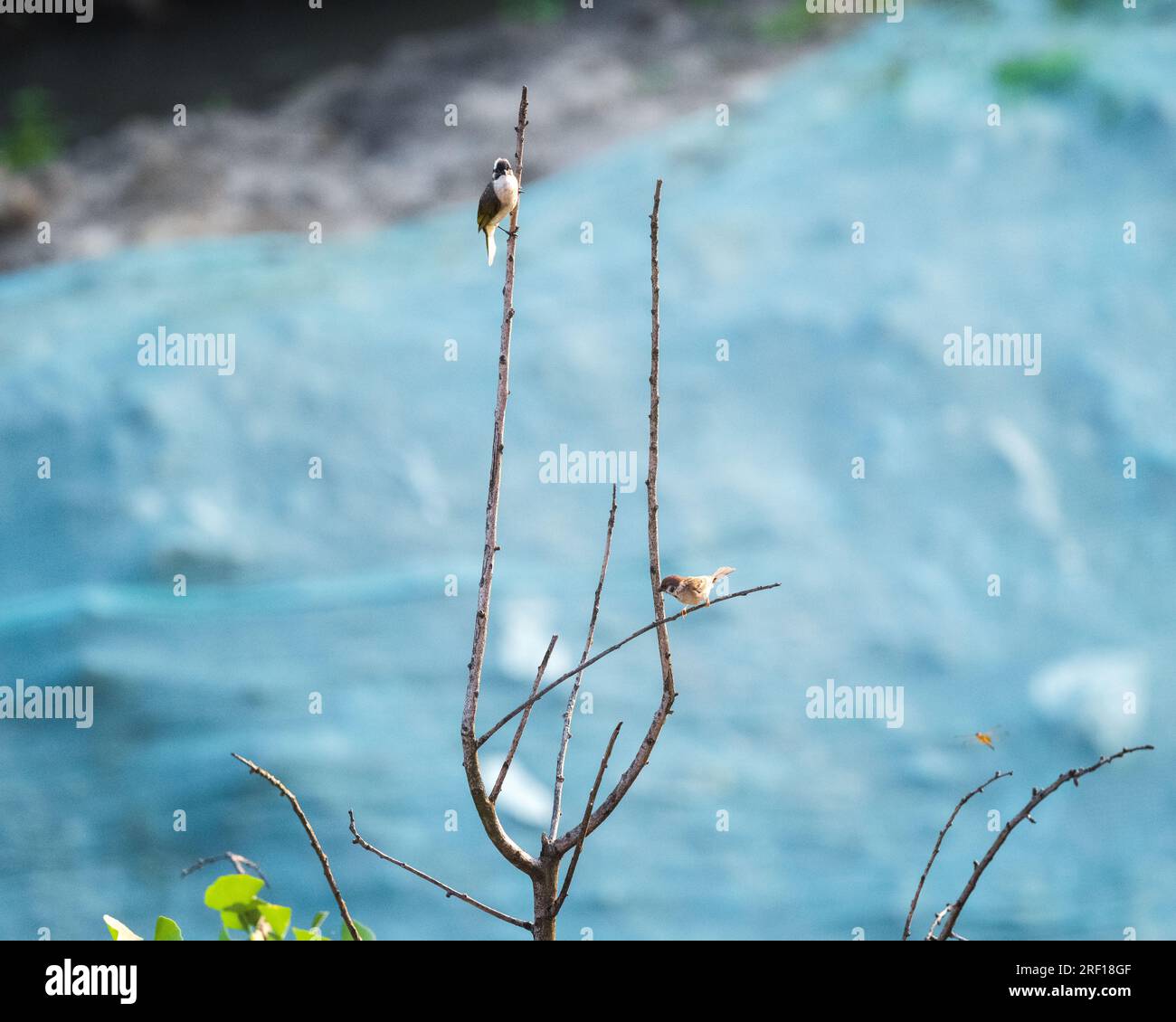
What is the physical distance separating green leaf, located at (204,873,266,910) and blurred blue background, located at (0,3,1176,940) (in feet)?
5.89

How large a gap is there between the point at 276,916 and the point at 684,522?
97.0 inches

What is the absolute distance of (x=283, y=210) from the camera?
158 inches

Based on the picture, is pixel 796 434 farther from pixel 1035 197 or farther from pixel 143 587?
pixel 143 587

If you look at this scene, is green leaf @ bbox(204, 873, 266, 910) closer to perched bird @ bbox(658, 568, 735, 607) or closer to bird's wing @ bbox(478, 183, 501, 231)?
perched bird @ bbox(658, 568, 735, 607)

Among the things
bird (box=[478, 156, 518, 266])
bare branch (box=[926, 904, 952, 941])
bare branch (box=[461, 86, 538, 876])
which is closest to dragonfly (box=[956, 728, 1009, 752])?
bare branch (box=[926, 904, 952, 941])

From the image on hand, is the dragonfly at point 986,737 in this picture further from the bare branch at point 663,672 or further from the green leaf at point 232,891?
the green leaf at point 232,891

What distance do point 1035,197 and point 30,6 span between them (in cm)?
362

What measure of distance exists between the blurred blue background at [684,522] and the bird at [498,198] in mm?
1876

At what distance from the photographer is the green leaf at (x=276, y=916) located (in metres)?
0.64

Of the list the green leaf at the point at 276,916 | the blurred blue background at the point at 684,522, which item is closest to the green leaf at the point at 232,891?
the green leaf at the point at 276,916

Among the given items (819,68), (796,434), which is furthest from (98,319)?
(819,68)

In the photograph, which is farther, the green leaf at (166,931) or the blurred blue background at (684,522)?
the blurred blue background at (684,522)

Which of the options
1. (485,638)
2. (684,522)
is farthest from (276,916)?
(684,522)

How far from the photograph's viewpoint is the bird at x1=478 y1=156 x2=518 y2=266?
0.67 meters
